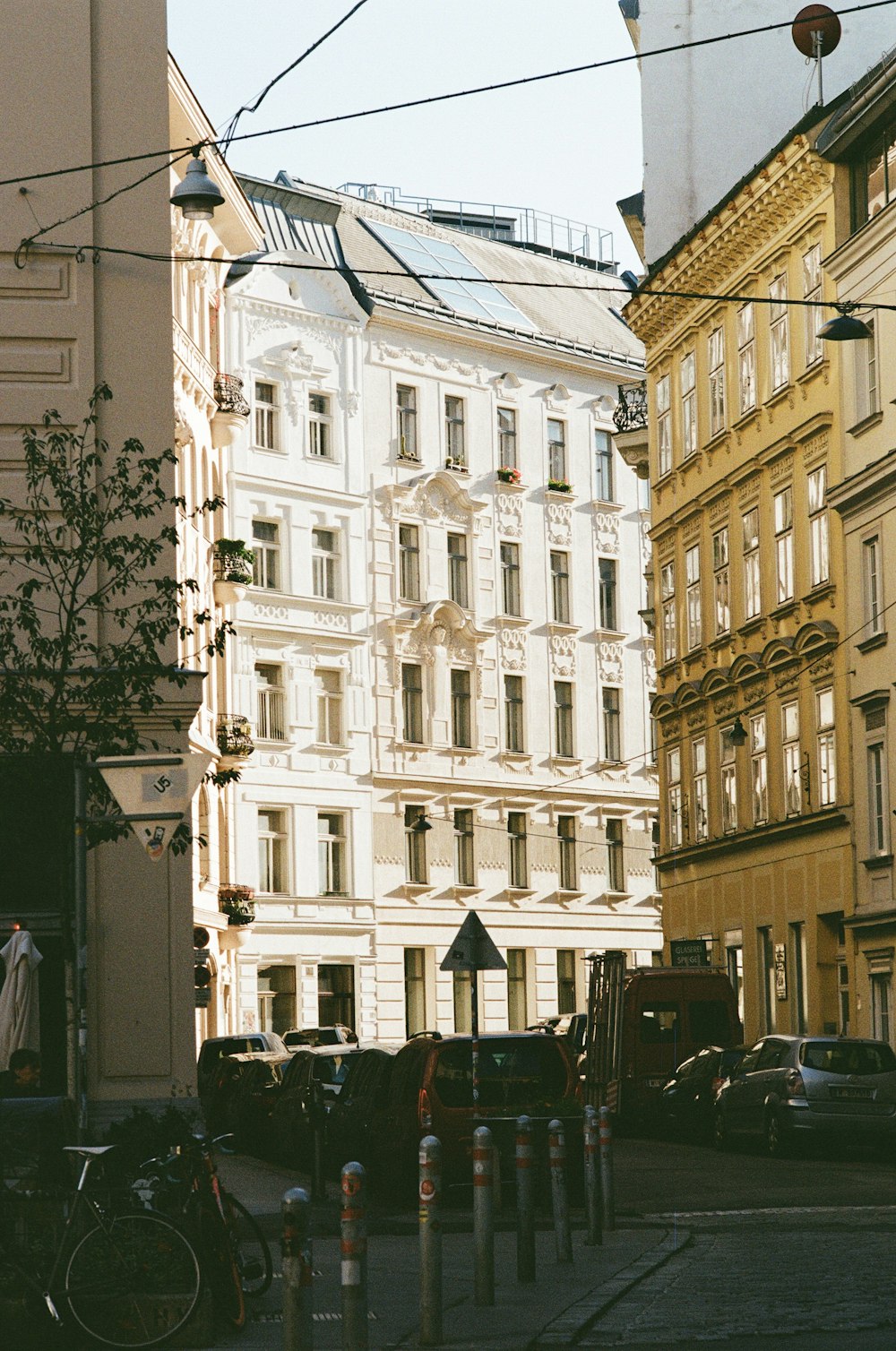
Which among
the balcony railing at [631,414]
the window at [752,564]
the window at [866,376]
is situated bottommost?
the window at [752,564]

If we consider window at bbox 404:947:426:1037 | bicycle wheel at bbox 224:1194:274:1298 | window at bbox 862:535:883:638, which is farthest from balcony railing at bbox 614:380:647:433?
bicycle wheel at bbox 224:1194:274:1298

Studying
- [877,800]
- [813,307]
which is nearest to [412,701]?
[813,307]

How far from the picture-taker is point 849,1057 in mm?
29812

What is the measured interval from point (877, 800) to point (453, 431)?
91.8 feet

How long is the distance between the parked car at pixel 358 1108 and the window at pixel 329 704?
1279 inches

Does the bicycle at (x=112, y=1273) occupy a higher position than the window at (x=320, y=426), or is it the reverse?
the window at (x=320, y=426)

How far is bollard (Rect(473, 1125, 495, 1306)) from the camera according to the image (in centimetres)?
1279

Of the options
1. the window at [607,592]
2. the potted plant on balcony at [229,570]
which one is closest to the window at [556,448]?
the window at [607,592]

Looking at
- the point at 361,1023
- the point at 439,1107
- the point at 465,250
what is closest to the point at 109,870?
the point at 439,1107

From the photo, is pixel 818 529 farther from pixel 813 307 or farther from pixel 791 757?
pixel 791 757

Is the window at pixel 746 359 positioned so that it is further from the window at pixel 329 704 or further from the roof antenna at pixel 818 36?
the window at pixel 329 704

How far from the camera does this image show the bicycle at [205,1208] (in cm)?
1196

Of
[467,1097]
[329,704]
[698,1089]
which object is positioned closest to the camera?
[467,1097]

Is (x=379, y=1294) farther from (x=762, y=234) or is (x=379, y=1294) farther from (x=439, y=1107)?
(x=762, y=234)
